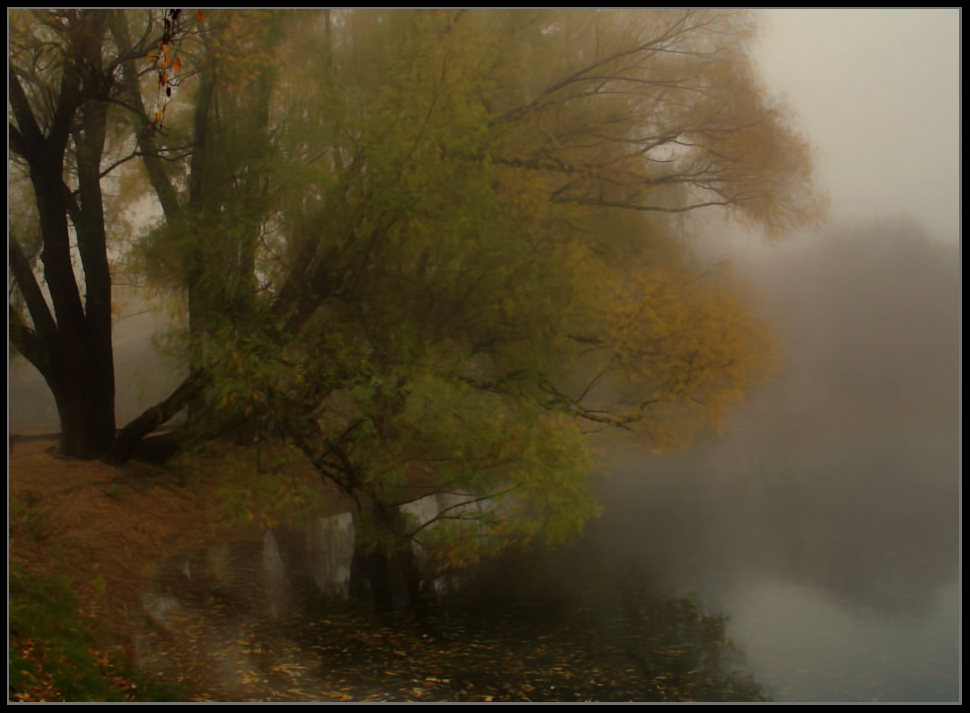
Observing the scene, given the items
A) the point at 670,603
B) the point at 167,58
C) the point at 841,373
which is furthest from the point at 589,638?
the point at 167,58

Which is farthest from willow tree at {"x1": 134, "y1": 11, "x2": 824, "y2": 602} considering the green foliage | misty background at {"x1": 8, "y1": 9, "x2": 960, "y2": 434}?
the green foliage

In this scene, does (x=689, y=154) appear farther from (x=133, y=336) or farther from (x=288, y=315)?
(x=133, y=336)

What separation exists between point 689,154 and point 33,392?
21.6 ft

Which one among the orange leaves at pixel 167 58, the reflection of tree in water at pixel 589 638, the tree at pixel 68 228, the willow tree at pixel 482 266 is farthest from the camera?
the tree at pixel 68 228

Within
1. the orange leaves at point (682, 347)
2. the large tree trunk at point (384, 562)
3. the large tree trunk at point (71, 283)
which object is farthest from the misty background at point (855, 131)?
the large tree trunk at point (384, 562)

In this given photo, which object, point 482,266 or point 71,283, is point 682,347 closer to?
point 482,266

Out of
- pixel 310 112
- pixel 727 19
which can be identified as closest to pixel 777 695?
pixel 310 112

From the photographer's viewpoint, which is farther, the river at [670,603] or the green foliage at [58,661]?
the river at [670,603]

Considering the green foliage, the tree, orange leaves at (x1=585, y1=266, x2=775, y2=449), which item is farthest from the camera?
orange leaves at (x1=585, y1=266, x2=775, y2=449)

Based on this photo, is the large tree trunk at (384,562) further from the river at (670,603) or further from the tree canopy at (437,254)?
the river at (670,603)

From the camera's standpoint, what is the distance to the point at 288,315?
598 cm

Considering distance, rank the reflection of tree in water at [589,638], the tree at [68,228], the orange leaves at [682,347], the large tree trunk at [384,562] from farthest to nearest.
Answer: the orange leaves at [682,347] < the tree at [68,228] < the large tree trunk at [384,562] < the reflection of tree in water at [589,638]

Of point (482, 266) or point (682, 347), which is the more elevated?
point (482, 266)

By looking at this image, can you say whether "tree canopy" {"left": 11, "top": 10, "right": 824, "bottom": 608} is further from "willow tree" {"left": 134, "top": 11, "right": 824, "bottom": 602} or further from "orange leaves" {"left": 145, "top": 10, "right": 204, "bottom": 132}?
"orange leaves" {"left": 145, "top": 10, "right": 204, "bottom": 132}
